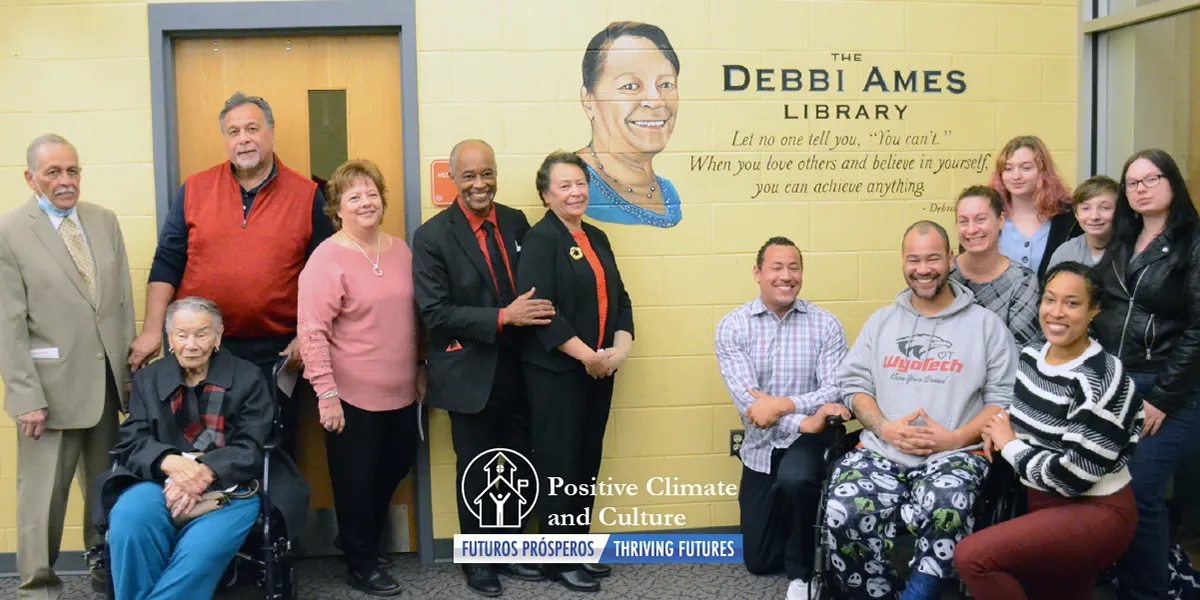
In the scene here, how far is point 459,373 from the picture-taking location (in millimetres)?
3418

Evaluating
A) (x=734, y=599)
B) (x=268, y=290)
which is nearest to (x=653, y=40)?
(x=268, y=290)

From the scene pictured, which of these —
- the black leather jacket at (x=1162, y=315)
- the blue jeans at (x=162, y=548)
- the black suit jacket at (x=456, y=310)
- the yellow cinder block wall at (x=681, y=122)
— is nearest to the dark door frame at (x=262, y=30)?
the yellow cinder block wall at (x=681, y=122)

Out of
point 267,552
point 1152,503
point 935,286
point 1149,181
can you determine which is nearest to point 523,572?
point 267,552

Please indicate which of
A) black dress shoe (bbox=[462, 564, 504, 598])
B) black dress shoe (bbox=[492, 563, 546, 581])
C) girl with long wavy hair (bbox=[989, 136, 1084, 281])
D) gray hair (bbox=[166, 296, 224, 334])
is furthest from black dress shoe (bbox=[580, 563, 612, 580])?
girl with long wavy hair (bbox=[989, 136, 1084, 281])

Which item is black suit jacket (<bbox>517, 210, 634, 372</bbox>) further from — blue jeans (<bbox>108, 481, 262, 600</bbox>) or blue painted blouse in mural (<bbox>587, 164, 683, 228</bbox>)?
blue jeans (<bbox>108, 481, 262, 600</bbox>)

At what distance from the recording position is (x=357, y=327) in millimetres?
3365

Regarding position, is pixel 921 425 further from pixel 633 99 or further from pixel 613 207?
pixel 633 99

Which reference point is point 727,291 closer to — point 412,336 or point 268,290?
point 412,336

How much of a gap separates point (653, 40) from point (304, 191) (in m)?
1.49

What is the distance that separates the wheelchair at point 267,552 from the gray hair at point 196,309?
13.6 inches

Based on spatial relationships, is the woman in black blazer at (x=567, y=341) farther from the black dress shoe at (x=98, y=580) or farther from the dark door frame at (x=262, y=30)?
the black dress shoe at (x=98, y=580)

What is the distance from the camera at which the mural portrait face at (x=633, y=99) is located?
12.5ft

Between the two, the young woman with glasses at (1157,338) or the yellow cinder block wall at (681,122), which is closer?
the young woman with glasses at (1157,338)

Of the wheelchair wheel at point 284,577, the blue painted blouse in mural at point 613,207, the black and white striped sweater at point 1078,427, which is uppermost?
the blue painted blouse in mural at point 613,207
